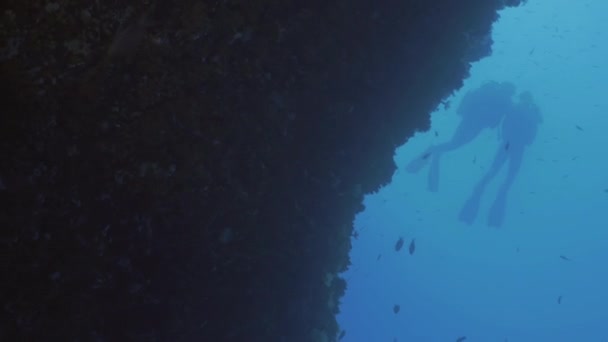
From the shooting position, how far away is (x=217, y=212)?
4551 mm

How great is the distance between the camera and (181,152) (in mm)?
3906

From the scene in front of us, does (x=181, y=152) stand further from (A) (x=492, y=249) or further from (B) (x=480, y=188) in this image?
(A) (x=492, y=249)

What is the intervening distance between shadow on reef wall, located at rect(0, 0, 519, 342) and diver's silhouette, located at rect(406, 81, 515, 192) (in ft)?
60.5

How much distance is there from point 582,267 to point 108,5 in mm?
99139

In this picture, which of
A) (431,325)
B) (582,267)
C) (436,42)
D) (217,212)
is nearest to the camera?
(217,212)

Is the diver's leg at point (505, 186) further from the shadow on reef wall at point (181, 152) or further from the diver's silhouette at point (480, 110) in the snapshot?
the shadow on reef wall at point (181, 152)

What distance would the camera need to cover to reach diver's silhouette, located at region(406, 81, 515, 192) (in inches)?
962

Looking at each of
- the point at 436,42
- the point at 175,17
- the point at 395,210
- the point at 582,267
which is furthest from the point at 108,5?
the point at 582,267

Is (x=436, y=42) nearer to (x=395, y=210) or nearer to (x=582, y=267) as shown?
(x=395, y=210)

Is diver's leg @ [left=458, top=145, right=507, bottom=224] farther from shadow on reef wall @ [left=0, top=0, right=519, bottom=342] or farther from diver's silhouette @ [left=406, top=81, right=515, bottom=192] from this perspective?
shadow on reef wall @ [left=0, top=0, right=519, bottom=342]

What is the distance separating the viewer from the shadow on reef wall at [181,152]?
10.5ft

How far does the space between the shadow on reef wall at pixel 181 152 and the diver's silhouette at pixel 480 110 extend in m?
18.4

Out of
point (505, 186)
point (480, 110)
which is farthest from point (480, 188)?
point (480, 110)

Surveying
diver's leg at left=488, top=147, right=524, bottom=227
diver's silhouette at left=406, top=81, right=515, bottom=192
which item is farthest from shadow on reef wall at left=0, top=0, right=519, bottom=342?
diver's leg at left=488, top=147, right=524, bottom=227
